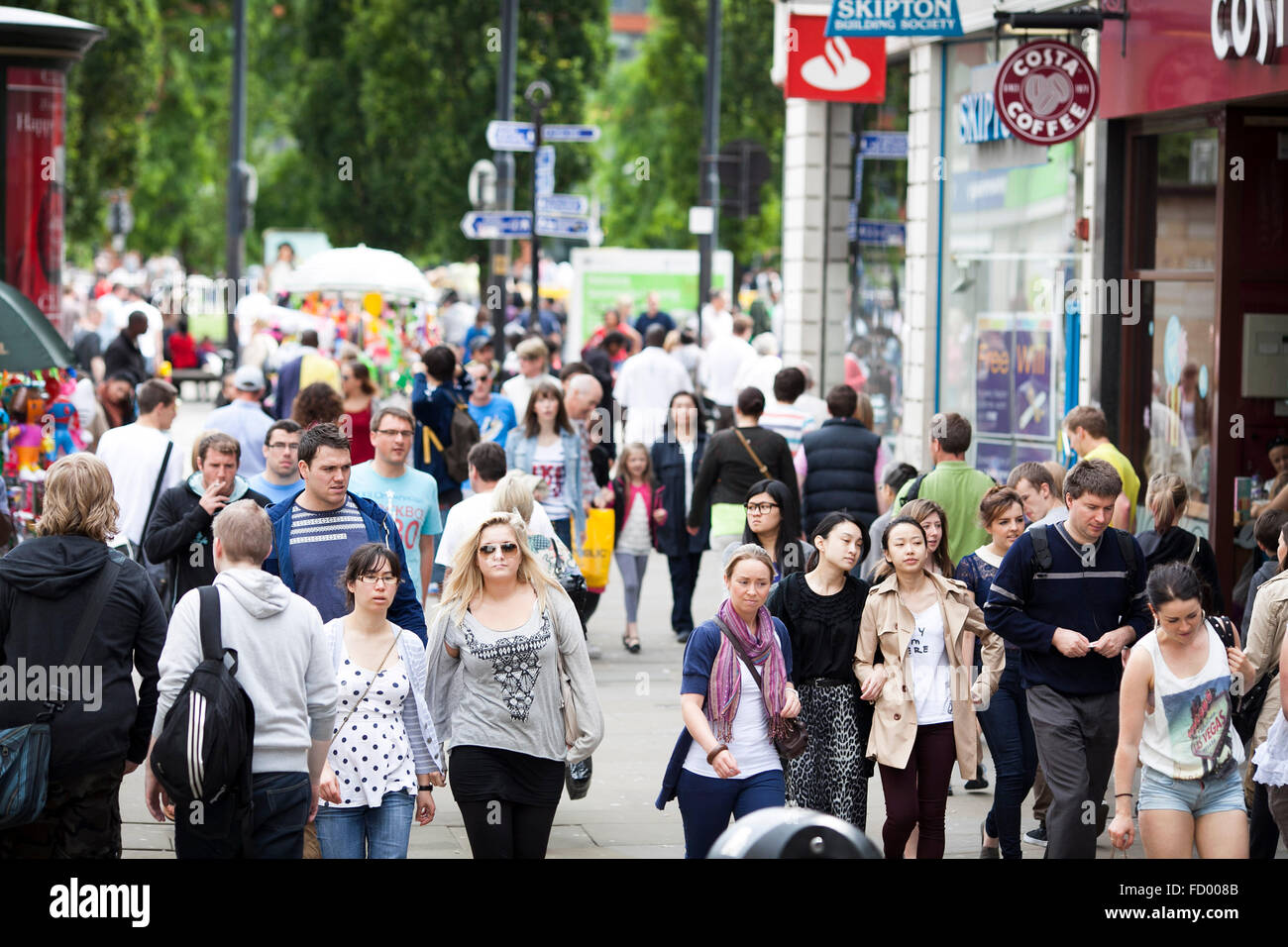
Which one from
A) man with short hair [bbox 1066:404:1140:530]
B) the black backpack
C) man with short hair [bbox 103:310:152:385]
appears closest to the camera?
the black backpack

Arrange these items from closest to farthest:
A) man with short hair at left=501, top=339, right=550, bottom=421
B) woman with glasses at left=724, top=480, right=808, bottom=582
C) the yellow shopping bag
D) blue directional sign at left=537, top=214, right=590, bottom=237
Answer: woman with glasses at left=724, top=480, right=808, bottom=582 → the yellow shopping bag → man with short hair at left=501, top=339, right=550, bottom=421 → blue directional sign at left=537, top=214, right=590, bottom=237

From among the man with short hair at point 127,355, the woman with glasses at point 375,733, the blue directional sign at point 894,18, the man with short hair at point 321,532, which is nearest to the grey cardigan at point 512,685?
the woman with glasses at point 375,733

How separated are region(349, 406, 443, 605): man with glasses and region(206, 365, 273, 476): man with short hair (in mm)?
2685

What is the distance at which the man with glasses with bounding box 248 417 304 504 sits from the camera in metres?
9.23

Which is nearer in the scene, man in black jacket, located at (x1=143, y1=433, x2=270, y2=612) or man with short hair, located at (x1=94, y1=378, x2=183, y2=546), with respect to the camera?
man in black jacket, located at (x1=143, y1=433, x2=270, y2=612)

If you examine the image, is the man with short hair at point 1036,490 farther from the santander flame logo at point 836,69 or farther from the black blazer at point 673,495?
the santander flame logo at point 836,69

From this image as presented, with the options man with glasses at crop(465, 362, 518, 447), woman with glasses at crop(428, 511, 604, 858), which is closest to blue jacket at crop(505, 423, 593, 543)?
man with glasses at crop(465, 362, 518, 447)

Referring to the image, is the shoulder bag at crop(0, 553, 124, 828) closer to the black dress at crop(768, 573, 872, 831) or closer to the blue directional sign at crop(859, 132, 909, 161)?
the black dress at crop(768, 573, 872, 831)

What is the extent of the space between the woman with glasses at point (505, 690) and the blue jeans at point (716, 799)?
16.4 inches

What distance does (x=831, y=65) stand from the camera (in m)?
17.3

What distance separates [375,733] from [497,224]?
1541cm

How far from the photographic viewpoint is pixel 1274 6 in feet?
35.1

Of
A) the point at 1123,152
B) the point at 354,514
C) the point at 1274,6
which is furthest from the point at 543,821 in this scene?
the point at 1123,152
